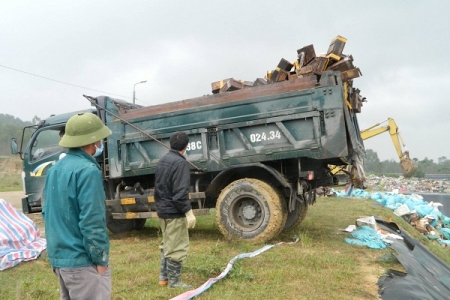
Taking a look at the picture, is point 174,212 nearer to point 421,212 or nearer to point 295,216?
point 295,216

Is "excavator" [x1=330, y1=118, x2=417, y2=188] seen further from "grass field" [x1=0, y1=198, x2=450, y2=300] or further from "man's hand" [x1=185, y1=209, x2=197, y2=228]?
"man's hand" [x1=185, y1=209, x2=197, y2=228]

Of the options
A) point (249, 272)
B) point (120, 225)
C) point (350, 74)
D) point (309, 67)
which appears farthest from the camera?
point (120, 225)

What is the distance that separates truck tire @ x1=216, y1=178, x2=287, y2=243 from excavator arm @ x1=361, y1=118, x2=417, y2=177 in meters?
5.17

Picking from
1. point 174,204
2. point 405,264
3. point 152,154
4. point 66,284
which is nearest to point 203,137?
point 152,154

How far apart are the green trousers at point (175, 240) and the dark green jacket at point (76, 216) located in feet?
5.93

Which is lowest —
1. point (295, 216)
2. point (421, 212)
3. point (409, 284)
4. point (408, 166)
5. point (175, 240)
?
point (421, 212)

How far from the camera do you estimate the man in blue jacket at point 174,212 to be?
3986mm

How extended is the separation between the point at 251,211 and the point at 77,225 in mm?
4094

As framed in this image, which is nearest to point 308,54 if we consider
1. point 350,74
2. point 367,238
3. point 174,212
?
point 350,74

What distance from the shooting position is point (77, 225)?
2205 mm

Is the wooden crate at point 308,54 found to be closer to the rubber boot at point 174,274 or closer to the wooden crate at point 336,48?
the wooden crate at point 336,48

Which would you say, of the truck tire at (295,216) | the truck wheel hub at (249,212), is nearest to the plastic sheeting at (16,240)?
the truck wheel hub at (249,212)

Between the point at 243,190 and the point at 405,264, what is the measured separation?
2430 mm

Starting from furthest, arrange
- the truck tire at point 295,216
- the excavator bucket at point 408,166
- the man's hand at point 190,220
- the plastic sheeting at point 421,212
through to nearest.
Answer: the plastic sheeting at point 421,212 < the excavator bucket at point 408,166 < the truck tire at point 295,216 < the man's hand at point 190,220
